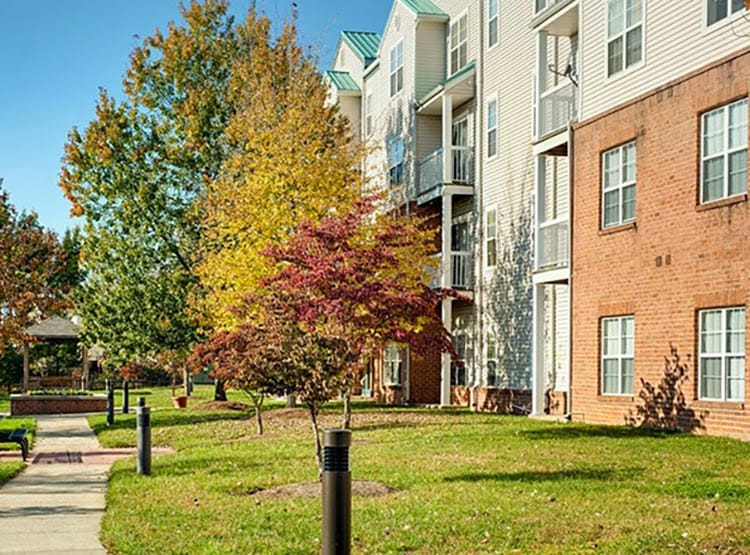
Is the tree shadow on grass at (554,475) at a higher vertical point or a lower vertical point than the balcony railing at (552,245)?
lower

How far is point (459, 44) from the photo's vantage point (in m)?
35.6

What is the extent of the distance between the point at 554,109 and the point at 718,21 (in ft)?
22.9

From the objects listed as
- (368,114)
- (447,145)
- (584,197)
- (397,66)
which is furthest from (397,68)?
(584,197)

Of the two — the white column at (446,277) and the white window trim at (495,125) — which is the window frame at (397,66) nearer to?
the white window trim at (495,125)

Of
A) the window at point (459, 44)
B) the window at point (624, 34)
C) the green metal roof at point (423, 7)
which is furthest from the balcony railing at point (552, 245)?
the green metal roof at point (423, 7)

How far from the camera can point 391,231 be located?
842 inches

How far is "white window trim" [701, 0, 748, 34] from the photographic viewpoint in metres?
19.8

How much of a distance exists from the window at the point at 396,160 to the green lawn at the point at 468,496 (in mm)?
17901

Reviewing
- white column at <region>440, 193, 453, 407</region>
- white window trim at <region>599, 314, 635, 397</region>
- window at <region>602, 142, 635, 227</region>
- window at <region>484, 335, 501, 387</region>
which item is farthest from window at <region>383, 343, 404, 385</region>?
window at <region>602, 142, 635, 227</region>

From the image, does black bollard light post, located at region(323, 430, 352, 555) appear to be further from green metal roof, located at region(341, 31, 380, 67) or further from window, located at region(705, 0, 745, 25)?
green metal roof, located at region(341, 31, 380, 67)

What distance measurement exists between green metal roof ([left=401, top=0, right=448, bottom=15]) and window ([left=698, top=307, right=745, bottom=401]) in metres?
18.6

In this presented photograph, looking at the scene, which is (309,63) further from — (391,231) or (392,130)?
(391,231)

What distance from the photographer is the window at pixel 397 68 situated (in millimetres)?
38812

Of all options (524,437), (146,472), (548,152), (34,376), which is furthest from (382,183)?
(34,376)
